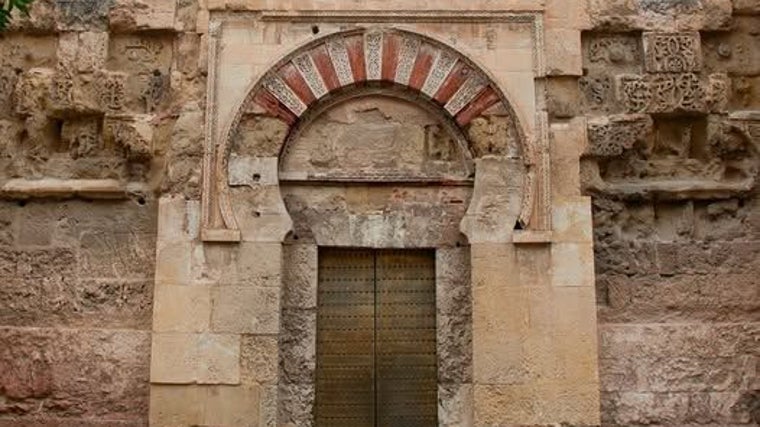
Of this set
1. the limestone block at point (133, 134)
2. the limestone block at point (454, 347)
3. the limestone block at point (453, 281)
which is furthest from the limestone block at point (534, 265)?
the limestone block at point (133, 134)

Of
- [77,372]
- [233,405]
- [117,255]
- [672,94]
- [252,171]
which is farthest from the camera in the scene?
[672,94]

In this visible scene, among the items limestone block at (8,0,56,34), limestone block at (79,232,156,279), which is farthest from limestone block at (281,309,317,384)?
limestone block at (8,0,56,34)

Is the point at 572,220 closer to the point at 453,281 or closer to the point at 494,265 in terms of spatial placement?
the point at 494,265

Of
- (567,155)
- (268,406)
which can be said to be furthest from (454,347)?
(567,155)

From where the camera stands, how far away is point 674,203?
704 centimetres

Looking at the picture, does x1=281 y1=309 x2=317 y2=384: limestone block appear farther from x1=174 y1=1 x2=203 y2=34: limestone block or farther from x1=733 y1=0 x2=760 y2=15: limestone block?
x1=733 y1=0 x2=760 y2=15: limestone block

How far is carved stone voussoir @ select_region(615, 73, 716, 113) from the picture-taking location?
696 centimetres

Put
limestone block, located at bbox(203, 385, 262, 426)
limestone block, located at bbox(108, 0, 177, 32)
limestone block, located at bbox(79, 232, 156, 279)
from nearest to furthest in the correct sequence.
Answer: limestone block, located at bbox(203, 385, 262, 426) → limestone block, located at bbox(79, 232, 156, 279) → limestone block, located at bbox(108, 0, 177, 32)

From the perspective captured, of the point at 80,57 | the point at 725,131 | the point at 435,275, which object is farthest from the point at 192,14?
the point at 725,131

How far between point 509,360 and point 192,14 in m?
3.50

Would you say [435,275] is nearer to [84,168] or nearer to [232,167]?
[232,167]

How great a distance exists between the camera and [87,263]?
687cm

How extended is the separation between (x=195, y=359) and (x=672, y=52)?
4.20m

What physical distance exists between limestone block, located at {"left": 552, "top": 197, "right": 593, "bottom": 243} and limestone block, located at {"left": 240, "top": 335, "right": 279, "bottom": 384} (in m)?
2.15
